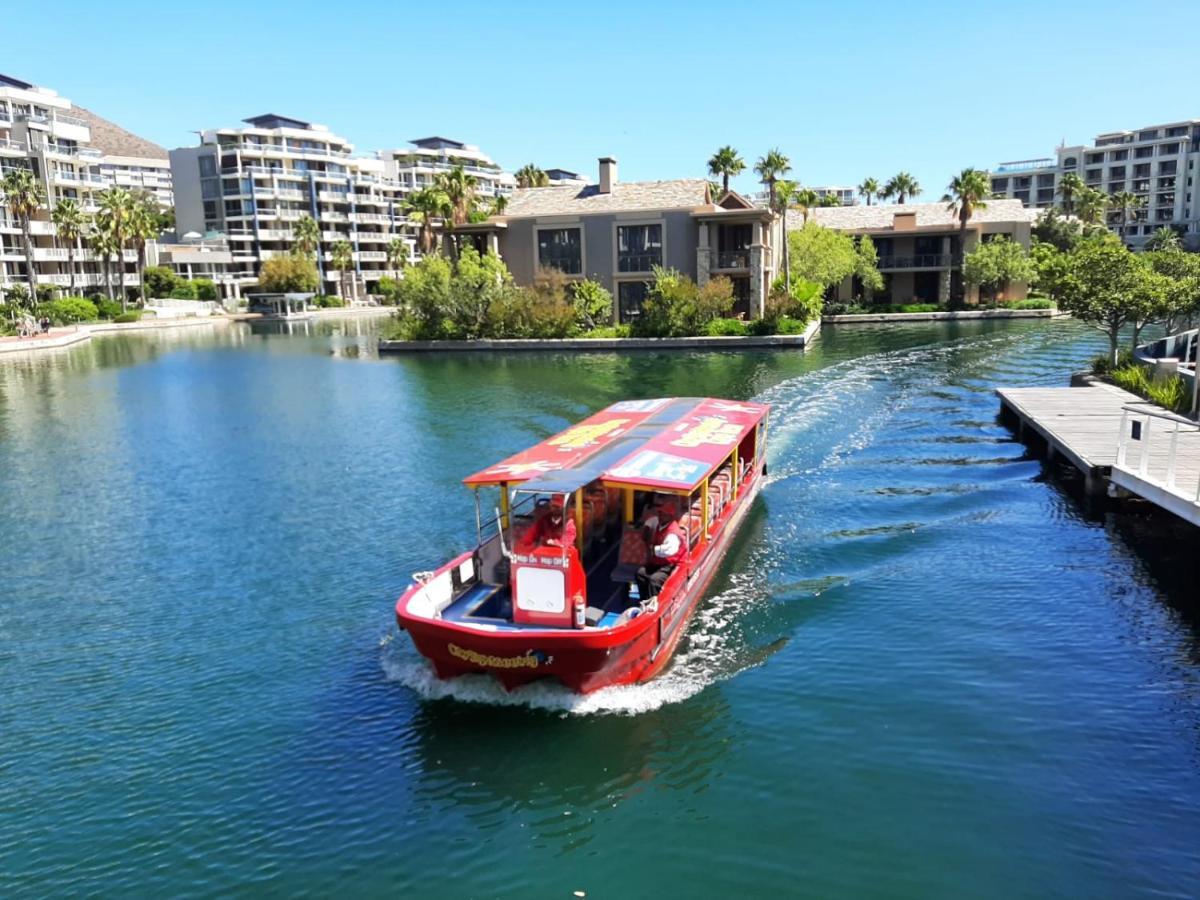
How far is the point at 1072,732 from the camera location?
1284 centimetres

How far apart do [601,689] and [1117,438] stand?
1970 centimetres

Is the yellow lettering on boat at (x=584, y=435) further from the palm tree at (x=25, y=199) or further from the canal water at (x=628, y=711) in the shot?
the palm tree at (x=25, y=199)

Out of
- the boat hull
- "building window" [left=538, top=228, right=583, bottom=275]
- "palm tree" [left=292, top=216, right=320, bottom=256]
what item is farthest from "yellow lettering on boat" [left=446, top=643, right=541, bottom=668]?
"palm tree" [left=292, top=216, right=320, bottom=256]

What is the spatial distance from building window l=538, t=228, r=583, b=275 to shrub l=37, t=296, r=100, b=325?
172 ft

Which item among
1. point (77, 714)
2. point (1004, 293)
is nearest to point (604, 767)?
point (77, 714)

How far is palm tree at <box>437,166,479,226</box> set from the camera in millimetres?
88875

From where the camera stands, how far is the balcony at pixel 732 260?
6888cm

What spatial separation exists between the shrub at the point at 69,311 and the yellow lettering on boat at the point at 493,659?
3651 inches

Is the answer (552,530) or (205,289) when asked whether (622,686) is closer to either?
(552,530)

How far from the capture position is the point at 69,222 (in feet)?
310

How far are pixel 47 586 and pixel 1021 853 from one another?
19268 mm

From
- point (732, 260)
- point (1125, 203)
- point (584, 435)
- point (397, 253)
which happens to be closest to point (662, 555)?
point (584, 435)

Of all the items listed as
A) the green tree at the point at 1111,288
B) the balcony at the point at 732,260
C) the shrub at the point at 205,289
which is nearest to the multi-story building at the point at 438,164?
the shrub at the point at 205,289

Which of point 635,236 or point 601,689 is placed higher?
point 635,236
